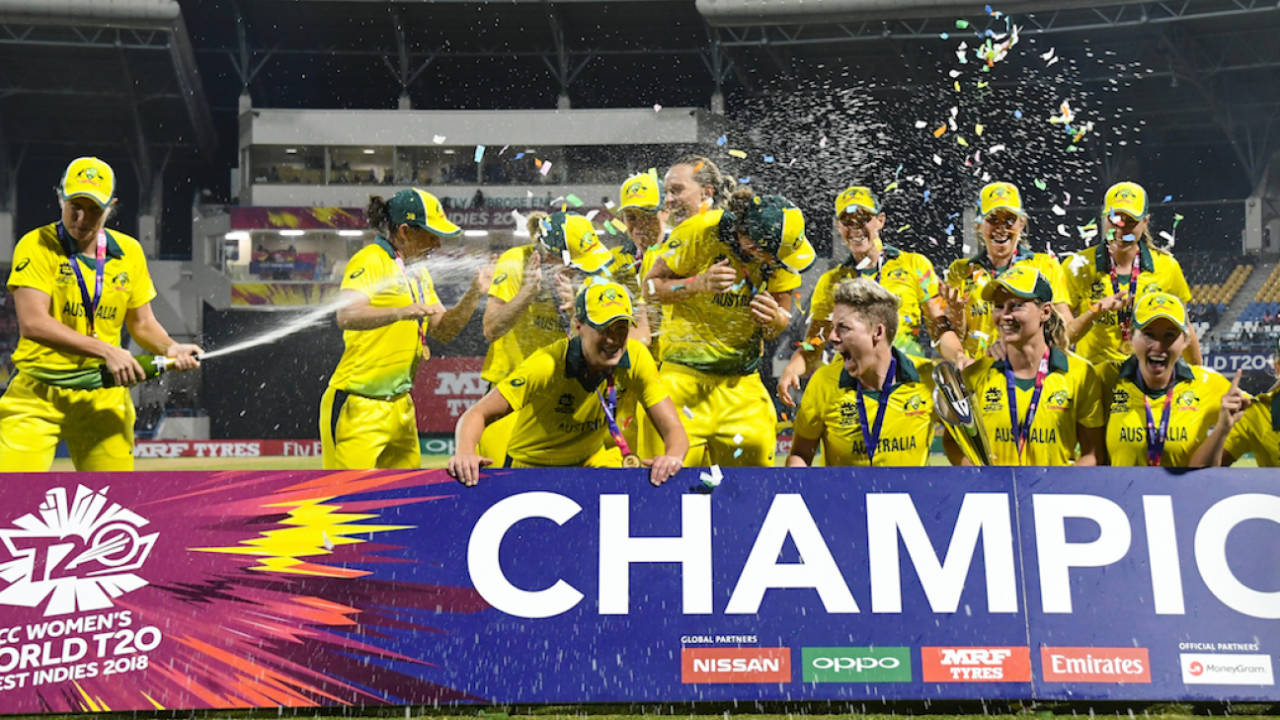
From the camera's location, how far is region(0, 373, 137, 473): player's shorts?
593 centimetres

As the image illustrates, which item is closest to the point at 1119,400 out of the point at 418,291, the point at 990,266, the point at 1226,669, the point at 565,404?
the point at 1226,669

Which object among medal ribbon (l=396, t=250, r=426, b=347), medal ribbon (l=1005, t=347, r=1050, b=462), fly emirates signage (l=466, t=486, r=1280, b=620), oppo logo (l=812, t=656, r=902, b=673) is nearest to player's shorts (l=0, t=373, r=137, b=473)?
medal ribbon (l=396, t=250, r=426, b=347)

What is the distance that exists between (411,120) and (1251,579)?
117 ft

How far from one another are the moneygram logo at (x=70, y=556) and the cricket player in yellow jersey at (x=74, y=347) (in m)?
1.08

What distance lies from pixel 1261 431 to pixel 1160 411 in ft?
1.49

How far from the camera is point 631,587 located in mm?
4906

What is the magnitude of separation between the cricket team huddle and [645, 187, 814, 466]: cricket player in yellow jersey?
0.01 metres

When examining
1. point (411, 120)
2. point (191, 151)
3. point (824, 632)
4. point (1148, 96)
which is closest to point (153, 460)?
point (411, 120)

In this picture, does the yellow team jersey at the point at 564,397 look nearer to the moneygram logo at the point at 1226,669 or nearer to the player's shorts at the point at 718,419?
the player's shorts at the point at 718,419

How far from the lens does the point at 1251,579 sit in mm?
4863

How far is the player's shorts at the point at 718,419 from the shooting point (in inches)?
255

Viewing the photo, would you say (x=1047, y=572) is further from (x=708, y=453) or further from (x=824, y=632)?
(x=708, y=453)

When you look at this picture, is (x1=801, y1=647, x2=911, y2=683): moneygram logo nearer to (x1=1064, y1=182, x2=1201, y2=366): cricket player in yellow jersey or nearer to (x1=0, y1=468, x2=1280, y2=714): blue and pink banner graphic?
(x1=0, y1=468, x2=1280, y2=714): blue and pink banner graphic

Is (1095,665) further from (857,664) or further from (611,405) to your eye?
(611,405)
